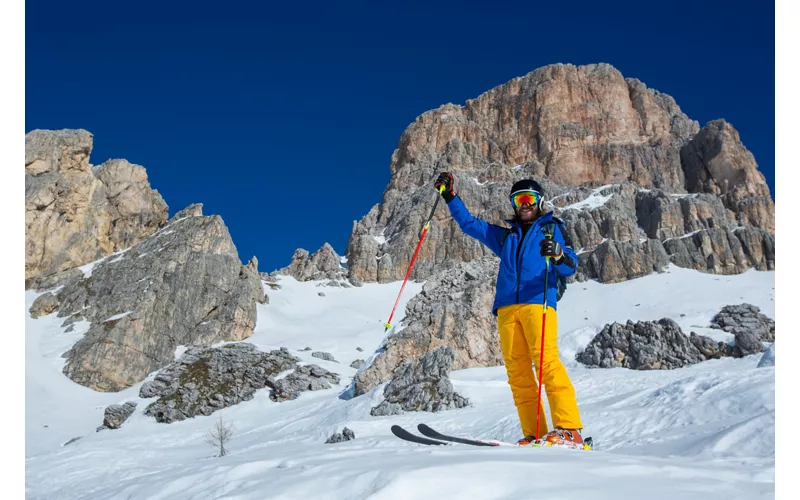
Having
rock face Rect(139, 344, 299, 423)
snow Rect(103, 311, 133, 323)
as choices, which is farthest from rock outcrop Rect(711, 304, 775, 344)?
snow Rect(103, 311, 133, 323)

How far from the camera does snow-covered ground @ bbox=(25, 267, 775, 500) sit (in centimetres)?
316

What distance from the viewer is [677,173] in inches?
3629

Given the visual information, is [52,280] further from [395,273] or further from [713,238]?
[713,238]

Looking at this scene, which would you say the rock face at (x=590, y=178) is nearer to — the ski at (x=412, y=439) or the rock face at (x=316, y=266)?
the rock face at (x=316, y=266)

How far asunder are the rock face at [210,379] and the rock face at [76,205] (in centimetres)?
2687

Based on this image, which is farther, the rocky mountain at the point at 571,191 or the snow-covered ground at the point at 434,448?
the rocky mountain at the point at 571,191

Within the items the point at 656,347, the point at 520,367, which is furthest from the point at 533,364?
the point at 656,347

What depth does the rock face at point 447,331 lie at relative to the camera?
95.9ft

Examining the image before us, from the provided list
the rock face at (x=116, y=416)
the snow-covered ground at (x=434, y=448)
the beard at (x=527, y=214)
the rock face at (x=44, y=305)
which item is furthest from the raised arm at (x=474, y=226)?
the rock face at (x=44, y=305)

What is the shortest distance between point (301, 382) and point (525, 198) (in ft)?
116

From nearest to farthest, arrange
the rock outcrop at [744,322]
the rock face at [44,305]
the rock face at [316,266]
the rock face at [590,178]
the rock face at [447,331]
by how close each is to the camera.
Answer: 1. the rock face at [447,331]
2. the rock outcrop at [744,322]
3. the rock face at [44,305]
4. the rock face at [590,178]
5. the rock face at [316,266]

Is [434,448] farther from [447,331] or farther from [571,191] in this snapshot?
[571,191]

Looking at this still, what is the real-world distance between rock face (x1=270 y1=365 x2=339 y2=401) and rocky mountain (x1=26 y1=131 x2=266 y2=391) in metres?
15.4
